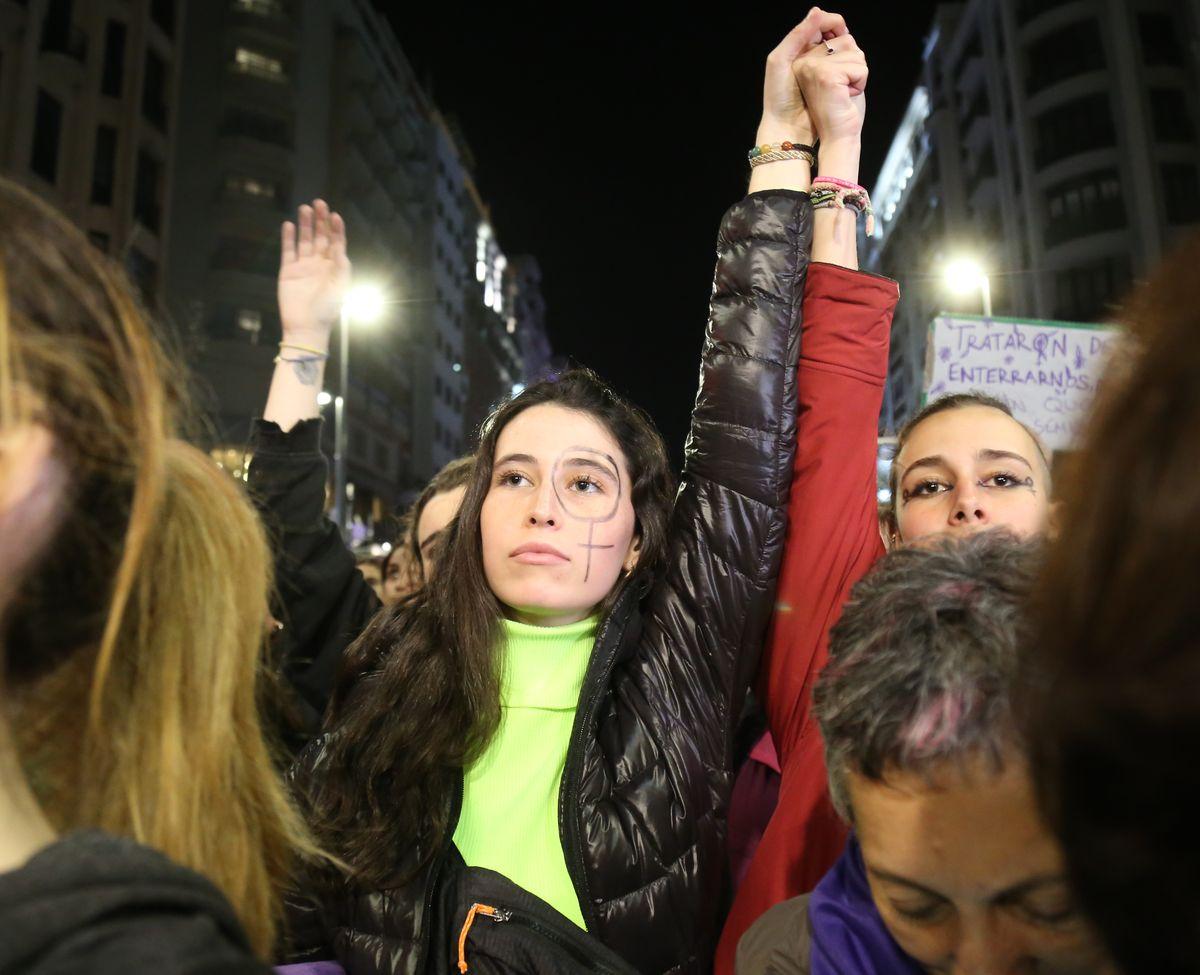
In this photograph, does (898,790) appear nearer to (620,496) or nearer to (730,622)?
(730,622)

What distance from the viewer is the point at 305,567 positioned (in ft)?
9.20

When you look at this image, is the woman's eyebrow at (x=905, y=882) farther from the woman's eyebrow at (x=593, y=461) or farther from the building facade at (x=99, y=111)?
the building facade at (x=99, y=111)

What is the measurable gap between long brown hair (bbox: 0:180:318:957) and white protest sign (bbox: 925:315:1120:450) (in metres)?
3.91

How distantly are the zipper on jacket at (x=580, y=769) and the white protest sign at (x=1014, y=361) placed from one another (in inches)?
115

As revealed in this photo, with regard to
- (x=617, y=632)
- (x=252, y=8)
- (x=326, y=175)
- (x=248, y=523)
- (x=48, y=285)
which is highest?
(x=252, y=8)

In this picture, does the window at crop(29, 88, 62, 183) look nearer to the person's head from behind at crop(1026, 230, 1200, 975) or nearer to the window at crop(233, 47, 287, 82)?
the window at crop(233, 47, 287, 82)

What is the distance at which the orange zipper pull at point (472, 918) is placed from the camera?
1705 millimetres

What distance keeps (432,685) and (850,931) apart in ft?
3.41

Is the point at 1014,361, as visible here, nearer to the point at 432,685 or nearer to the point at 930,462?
the point at 930,462

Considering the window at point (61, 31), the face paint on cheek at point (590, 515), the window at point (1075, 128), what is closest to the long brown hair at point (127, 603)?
the face paint on cheek at point (590, 515)

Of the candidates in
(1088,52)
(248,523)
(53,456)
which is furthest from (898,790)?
(1088,52)

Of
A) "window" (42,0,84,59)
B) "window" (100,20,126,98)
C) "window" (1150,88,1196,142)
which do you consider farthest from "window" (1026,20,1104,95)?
"window" (42,0,84,59)

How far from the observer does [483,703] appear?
1998mm

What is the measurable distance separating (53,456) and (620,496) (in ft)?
4.97
